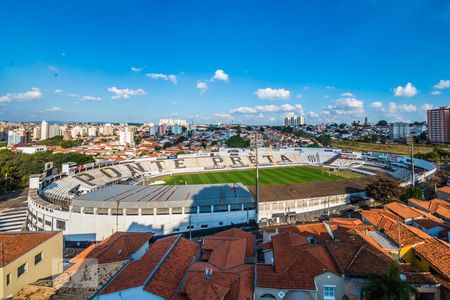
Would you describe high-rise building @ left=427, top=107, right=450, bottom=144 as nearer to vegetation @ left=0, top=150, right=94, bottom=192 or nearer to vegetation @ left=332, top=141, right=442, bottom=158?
vegetation @ left=332, top=141, right=442, bottom=158

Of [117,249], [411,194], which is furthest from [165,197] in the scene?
[411,194]

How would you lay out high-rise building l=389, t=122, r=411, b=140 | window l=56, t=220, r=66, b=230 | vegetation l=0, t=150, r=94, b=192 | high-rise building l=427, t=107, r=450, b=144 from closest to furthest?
window l=56, t=220, r=66, b=230 → vegetation l=0, t=150, r=94, b=192 → high-rise building l=427, t=107, r=450, b=144 → high-rise building l=389, t=122, r=411, b=140

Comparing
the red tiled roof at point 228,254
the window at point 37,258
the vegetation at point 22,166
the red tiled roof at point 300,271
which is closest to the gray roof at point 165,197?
the red tiled roof at point 228,254

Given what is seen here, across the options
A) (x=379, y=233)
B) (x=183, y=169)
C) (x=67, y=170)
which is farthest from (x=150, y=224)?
(x=183, y=169)

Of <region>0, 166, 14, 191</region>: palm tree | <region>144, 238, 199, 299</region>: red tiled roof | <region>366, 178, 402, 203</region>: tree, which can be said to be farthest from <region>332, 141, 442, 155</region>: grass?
<region>0, 166, 14, 191</region>: palm tree

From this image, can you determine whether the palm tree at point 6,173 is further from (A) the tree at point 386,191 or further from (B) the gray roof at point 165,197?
(A) the tree at point 386,191

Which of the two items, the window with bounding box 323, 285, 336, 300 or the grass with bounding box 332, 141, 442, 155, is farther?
the grass with bounding box 332, 141, 442, 155
